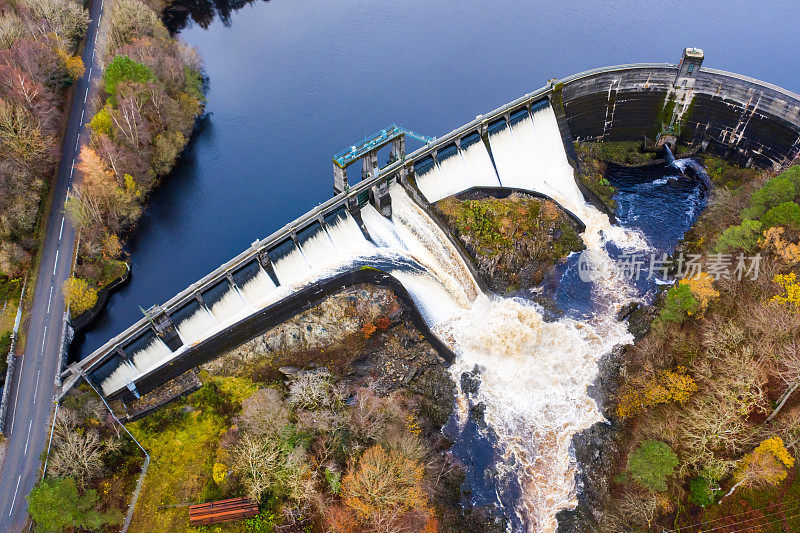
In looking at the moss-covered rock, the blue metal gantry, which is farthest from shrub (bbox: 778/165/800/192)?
the blue metal gantry

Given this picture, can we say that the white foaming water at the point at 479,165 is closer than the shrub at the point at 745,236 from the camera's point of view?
No

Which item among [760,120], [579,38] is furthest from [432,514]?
[579,38]

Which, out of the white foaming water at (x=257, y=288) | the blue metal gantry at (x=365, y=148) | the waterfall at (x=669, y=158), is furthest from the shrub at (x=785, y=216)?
the white foaming water at (x=257, y=288)

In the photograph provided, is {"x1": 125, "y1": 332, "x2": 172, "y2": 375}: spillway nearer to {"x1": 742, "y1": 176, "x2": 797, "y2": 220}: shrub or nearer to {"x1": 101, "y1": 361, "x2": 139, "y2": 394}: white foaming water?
{"x1": 101, "y1": 361, "x2": 139, "y2": 394}: white foaming water

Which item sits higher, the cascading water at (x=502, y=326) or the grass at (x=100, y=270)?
the grass at (x=100, y=270)

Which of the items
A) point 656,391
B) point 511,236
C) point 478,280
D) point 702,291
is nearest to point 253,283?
point 478,280

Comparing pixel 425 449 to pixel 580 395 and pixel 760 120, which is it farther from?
pixel 760 120

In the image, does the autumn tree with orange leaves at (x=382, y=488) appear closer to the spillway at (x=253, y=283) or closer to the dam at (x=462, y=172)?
the dam at (x=462, y=172)
